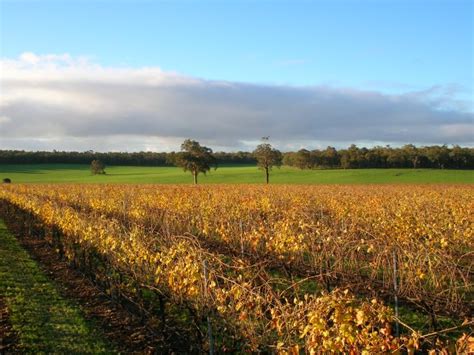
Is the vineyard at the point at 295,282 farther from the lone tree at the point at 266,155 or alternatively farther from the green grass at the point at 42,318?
the lone tree at the point at 266,155

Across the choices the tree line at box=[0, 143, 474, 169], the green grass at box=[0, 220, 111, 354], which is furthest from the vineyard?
the tree line at box=[0, 143, 474, 169]

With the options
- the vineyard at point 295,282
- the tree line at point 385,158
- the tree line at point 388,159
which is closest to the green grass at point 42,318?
the vineyard at point 295,282

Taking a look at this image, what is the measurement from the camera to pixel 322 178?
69250 mm

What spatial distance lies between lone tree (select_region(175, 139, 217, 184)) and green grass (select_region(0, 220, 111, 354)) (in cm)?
4834

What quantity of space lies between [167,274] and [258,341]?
2.47 meters

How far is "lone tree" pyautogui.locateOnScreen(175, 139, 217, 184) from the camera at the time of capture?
6119 centimetres

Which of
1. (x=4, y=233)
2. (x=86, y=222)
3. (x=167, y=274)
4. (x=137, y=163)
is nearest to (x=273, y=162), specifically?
(x=4, y=233)

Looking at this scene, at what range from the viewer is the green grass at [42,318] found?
756 cm

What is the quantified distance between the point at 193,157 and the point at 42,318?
52900 mm

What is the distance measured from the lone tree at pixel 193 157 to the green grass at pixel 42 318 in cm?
4834

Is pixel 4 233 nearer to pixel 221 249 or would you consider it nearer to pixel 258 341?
pixel 221 249

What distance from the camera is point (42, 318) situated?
8.79 metres

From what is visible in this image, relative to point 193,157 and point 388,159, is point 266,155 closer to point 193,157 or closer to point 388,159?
point 193,157

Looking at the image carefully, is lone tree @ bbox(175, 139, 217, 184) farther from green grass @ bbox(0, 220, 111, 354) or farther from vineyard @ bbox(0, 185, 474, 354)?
green grass @ bbox(0, 220, 111, 354)
